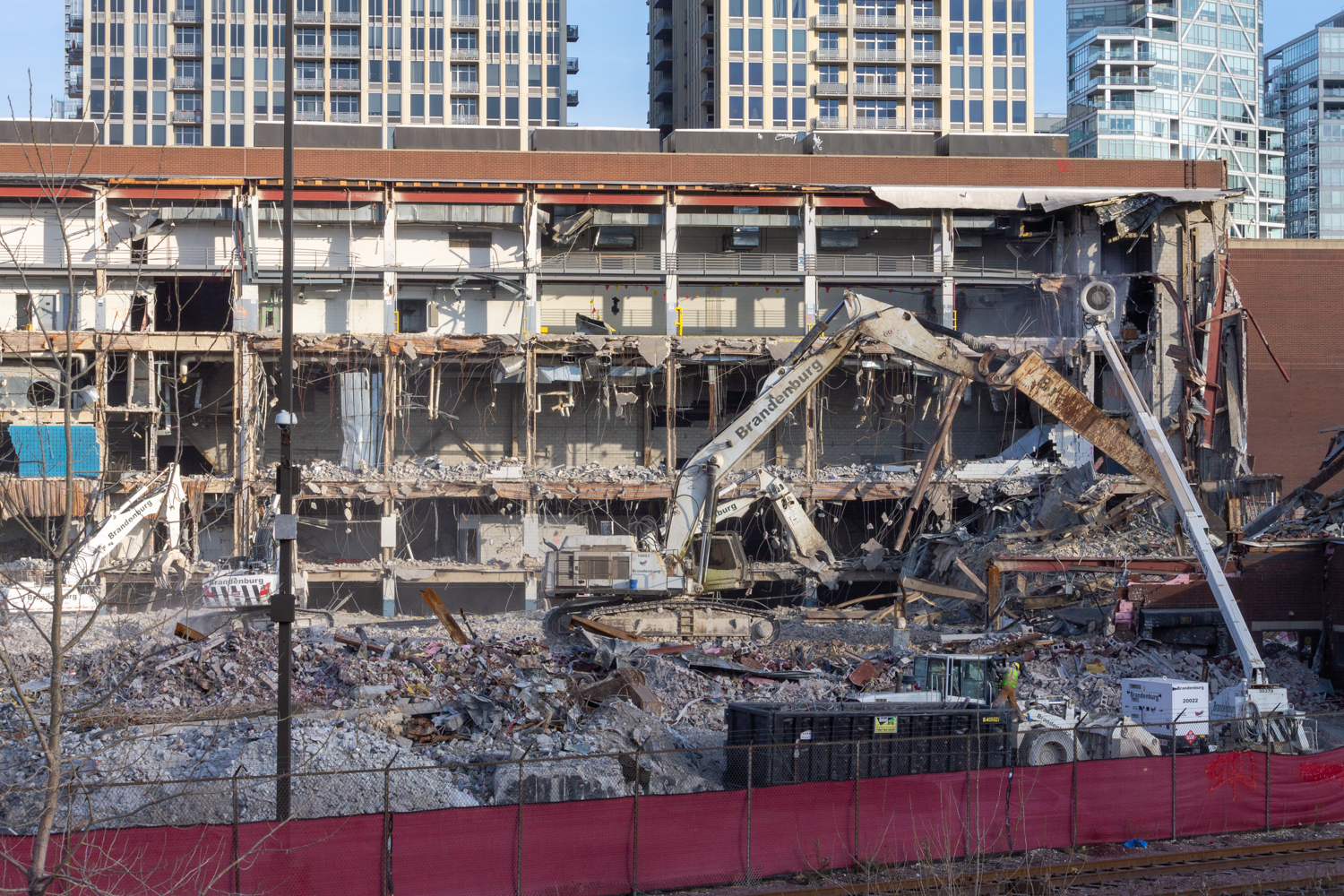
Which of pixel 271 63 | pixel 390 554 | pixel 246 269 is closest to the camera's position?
pixel 390 554

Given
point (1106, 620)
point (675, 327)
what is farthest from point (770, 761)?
point (675, 327)

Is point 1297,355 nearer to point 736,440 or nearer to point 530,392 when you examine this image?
point 530,392

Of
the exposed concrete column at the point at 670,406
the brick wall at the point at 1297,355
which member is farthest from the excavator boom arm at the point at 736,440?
the brick wall at the point at 1297,355

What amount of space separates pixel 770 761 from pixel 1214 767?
5942 millimetres

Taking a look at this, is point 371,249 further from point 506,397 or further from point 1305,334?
point 1305,334

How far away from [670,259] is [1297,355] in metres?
27.7

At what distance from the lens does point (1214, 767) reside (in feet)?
54.3

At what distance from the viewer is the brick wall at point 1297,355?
178 feet

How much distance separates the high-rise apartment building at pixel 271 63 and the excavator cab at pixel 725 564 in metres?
65.4

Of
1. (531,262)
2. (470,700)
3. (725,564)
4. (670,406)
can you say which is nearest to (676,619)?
(725,564)

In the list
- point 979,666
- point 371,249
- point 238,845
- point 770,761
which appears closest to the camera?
point 238,845

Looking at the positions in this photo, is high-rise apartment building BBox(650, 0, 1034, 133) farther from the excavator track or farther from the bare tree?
the excavator track

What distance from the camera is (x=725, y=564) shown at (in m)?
28.4

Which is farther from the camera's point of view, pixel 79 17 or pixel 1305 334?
pixel 79 17
